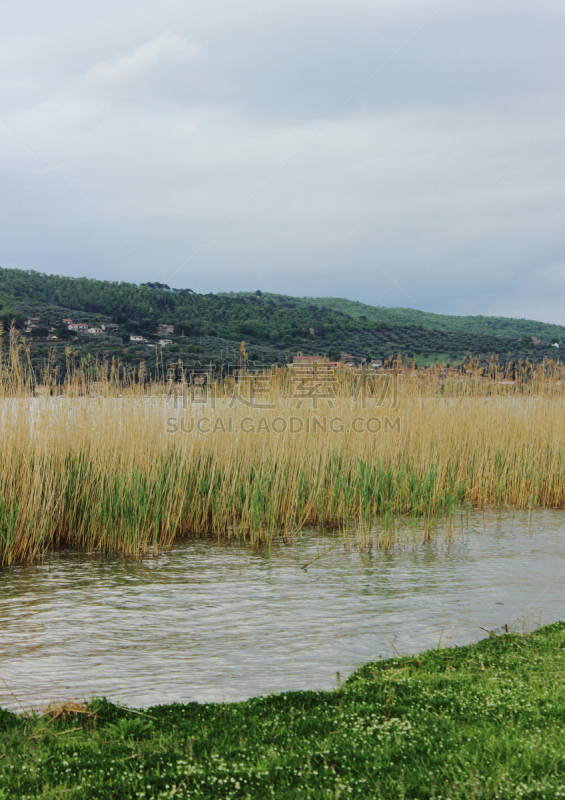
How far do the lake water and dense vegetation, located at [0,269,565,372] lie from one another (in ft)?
40.3

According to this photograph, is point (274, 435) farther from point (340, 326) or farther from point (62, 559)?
point (340, 326)

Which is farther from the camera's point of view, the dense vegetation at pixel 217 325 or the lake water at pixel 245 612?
the dense vegetation at pixel 217 325

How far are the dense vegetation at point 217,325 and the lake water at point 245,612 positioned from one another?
12278 millimetres

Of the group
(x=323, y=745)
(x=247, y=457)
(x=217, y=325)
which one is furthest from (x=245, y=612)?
(x=217, y=325)

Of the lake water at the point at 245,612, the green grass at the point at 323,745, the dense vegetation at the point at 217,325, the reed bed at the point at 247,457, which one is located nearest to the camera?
the green grass at the point at 323,745

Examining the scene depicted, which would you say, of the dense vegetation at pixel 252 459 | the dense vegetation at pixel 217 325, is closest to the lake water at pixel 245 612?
the dense vegetation at pixel 252 459

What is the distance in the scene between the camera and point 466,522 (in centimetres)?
659

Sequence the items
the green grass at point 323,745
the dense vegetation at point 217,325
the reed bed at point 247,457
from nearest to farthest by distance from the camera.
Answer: the green grass at point 323,745
the reed bed at point 247,457
the dense vegetation at point 217,325

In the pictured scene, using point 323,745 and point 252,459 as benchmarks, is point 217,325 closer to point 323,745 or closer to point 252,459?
point 252,459

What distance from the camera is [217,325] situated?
24.3m

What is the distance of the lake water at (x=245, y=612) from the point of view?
10.3ft

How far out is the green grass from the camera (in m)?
1.97

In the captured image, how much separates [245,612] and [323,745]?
1902 mm

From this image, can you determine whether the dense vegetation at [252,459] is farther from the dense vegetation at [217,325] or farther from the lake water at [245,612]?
the dense vegetation at [217,325]
